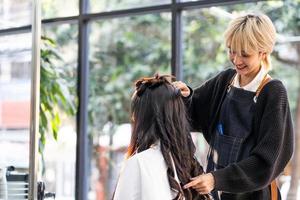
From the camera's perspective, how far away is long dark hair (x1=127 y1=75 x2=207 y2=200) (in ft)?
6.19

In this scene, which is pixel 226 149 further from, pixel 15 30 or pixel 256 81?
pixel 15 30

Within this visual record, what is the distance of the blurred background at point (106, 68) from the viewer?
3.46 m

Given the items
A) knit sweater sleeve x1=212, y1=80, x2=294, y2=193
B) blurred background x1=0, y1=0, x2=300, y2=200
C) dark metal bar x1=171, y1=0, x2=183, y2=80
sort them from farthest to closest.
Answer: dark metal bar x1=171, y1=0, x2=183, y2=80 < blurred background x1=0, y1=0, x2=300, y2=200 < knit sweater sleeve x1=212, y1=80, x2=294, y2=193

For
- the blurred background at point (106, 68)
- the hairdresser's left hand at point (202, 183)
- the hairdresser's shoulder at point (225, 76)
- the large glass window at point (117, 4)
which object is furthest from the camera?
the large glass window at point (117, 4)

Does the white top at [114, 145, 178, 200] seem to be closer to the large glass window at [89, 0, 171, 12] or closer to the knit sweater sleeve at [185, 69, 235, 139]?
the knit sweater sleeve at [185, 69, 235, 139]

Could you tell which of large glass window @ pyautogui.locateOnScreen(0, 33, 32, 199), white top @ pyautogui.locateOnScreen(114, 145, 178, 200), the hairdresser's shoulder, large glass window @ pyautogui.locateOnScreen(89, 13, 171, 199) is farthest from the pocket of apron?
large glass window @ pyautogui.locateOnScreen(89, 13, 171, 199)

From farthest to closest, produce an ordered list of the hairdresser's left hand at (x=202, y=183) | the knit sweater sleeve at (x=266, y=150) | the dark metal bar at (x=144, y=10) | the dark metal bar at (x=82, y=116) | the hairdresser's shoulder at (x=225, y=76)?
the dark metal bar at (x=82, y=116), the dark metal bar at (x=144, y=10), the hairdresser's shoulder at (x=225, y=76), the knit sweater sleeve at (x=266, y=150), the hairdresser's left hand at (x=202, y=183)

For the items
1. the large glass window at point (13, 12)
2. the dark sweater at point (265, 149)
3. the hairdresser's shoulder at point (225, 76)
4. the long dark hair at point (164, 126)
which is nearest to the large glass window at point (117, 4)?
the large glass window at point (13, 12)

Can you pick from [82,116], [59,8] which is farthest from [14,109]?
[59,8]

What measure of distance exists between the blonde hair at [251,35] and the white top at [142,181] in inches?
24.2

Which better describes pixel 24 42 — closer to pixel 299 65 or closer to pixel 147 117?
pixel 147 117

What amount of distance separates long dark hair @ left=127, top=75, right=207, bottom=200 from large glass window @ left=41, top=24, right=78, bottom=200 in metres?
2.25

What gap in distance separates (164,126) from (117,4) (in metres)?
2.28

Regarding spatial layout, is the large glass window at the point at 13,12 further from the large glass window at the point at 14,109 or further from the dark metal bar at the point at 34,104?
the dark metal bar at the point at 34,104
